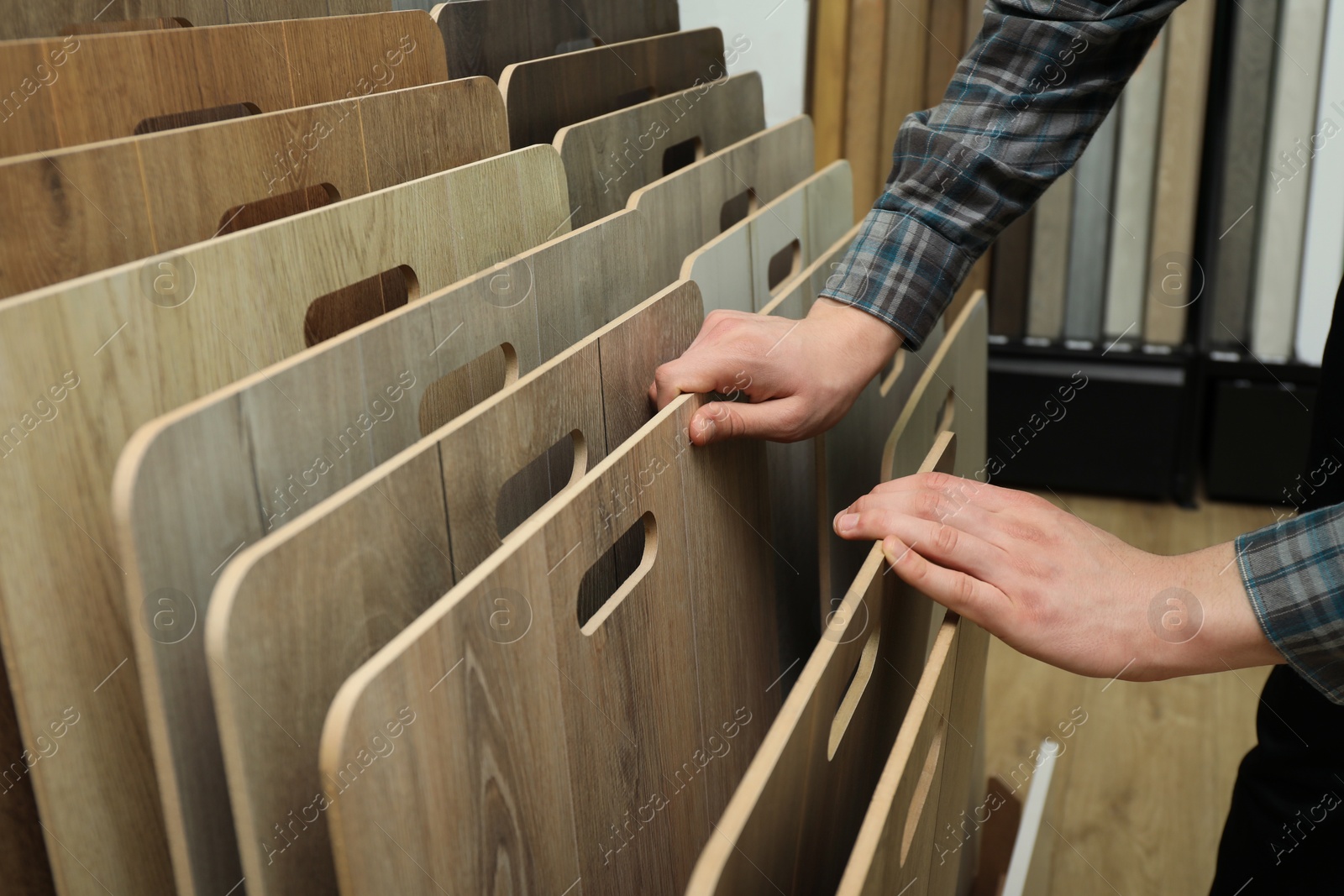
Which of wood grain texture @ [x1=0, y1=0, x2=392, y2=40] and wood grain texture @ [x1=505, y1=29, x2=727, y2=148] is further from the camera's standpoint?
wood grain texture @ [x1=505, y1=29, x2=727, y2=148]

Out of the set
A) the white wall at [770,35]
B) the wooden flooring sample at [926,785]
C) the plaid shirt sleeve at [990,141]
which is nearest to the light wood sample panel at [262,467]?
the wooden flooring sample at [926,785]

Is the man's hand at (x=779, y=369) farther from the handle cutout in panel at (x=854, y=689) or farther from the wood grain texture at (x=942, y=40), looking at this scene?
the wood grain texture at (x=942, y=40)

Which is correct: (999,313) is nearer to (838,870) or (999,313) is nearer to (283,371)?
(838,870)

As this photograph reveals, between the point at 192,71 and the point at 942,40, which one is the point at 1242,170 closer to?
the point at 942,40

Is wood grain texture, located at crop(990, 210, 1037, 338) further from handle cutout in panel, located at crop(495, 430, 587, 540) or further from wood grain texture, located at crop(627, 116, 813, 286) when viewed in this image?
handle cutout in panel, located at crop(495, 430, 587, 540)

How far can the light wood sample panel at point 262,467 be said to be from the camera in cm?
40

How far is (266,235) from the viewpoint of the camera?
0.53 meters

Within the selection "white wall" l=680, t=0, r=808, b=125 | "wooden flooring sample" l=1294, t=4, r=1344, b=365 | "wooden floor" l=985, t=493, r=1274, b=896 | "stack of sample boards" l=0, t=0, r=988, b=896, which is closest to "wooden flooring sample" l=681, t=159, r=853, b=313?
"stack of sample boards" l=0, t=0, r=988, b=896

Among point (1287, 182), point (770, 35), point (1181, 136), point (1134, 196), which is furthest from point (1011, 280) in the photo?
point (770, 35)

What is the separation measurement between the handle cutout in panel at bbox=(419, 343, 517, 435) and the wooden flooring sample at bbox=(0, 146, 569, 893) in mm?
84

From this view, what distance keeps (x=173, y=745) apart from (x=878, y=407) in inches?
25.1

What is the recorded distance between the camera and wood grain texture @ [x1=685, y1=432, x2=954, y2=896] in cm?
40

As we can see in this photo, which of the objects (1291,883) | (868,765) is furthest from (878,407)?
(1291,883)

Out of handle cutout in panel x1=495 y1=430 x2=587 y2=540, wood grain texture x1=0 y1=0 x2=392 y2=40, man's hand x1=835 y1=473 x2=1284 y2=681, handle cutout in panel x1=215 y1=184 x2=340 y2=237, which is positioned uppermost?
wood grain texture x1=0 y1=0 x2=392 y2=40
